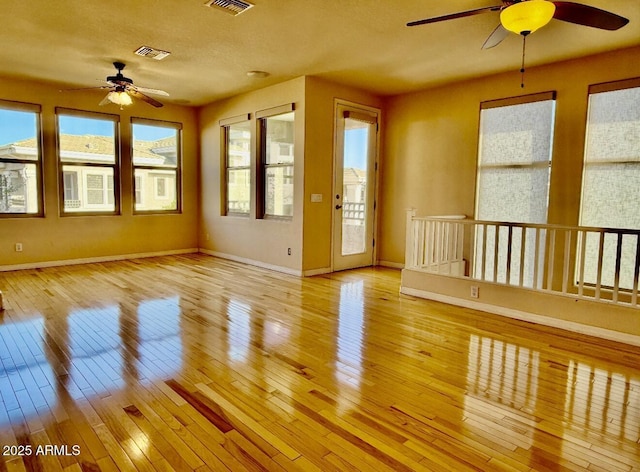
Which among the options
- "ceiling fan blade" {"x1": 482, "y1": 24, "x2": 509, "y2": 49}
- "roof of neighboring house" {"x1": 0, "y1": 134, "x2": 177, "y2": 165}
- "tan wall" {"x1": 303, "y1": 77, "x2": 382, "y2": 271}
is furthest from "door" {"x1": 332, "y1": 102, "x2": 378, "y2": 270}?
"roof of neighboring house" {"x1": 0, "y1": 134, "x2": 177, "y2": 165}

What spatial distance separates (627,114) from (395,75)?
2.57 meters

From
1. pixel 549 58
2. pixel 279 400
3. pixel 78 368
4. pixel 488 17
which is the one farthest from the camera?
pixel 549 58

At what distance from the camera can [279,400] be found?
225 cm

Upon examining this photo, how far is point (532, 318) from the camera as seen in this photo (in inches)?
147

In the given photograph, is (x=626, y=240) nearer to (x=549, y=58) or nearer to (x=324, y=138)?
(x=549, y=58)

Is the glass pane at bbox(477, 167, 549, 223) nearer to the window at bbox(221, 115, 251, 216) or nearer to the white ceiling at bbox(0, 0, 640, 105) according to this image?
the white ceiling at bbox(0, 0, 640, 105)

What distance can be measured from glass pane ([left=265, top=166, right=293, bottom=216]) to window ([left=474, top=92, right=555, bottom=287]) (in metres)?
2.60

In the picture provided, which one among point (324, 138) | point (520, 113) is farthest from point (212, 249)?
point (520, 113)

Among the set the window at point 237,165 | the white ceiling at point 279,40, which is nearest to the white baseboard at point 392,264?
the window at point 237,165

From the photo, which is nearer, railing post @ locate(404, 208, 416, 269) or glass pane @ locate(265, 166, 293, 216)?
railing post @ locate(404, 208, 416, 269)

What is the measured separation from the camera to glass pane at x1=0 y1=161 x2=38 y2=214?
5734mm

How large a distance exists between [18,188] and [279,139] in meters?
3.83

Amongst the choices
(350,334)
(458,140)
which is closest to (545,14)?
(350,334)

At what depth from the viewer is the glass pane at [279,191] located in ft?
19.4
